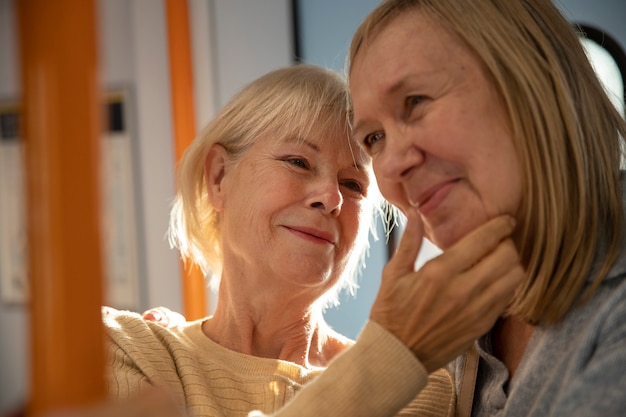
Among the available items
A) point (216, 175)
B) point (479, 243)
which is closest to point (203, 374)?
point (216, 175)

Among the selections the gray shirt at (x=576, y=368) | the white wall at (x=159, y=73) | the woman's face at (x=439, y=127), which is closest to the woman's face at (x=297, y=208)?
the woman's face at (x=439, y=127)

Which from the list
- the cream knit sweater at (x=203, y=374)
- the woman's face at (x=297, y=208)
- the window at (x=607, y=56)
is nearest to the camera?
the cream knit sweater at (x=203, y=374)

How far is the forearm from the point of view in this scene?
98 centimetres

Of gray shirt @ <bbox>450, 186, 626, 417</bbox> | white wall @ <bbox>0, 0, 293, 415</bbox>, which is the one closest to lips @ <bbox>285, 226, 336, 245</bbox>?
gray shirt @ <bbox>450, 186, 626, 417</bbox>

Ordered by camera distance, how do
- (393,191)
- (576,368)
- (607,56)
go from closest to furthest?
1. (576,368)
2. (393,191)
3. (607,56)

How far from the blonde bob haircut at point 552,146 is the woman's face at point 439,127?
0.08ft

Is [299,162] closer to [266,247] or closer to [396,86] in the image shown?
[266,247]

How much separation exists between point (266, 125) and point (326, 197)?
0.23 meters

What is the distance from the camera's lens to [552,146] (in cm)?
108

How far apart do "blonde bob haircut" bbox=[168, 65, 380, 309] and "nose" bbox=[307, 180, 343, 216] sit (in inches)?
4.3

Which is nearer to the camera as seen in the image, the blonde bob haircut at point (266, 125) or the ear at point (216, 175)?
the blonde bob haircut at point (266, 125)

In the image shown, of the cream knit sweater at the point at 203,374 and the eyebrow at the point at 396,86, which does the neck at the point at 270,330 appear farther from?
the eyebrow at the point at 396,86

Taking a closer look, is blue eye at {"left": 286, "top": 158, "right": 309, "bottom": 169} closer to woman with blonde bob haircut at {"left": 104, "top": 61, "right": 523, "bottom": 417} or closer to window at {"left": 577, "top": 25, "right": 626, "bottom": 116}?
woman with blonde bob haircut at {"left": 104, "top": 61, "right": 523, "bottom": 417}

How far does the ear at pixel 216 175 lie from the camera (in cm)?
170
